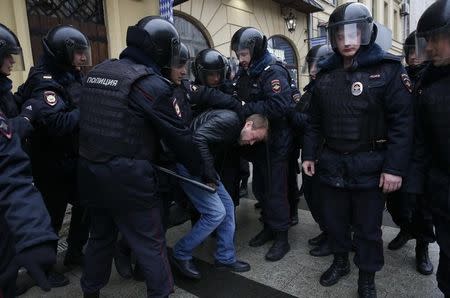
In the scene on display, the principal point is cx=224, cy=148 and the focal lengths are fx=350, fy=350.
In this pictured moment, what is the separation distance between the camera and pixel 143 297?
8.16 ft

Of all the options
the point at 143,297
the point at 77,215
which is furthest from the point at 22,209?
the point at 77,215

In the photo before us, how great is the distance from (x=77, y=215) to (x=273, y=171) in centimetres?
168

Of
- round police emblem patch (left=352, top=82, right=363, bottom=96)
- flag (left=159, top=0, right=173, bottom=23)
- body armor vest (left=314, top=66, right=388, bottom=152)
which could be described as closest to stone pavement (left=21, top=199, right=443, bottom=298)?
body armor vest (left=314, top=66, right=388, bottom=152)

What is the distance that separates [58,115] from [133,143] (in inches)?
33.6

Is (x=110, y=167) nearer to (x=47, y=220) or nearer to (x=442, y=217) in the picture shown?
(x=47, y=220)

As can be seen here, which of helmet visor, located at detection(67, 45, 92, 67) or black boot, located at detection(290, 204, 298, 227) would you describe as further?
black boot, located at detection(290, 204, 298, 227)

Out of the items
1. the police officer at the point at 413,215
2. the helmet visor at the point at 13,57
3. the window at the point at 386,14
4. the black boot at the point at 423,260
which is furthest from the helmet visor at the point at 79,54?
the window at the point at 386,14

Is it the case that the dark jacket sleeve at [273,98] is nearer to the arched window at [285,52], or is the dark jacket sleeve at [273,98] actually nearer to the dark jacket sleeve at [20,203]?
the dark jacket sleeve at [20,203]

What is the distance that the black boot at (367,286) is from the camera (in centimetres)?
232

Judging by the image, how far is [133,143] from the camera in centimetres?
185

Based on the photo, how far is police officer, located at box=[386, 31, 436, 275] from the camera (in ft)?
7.09

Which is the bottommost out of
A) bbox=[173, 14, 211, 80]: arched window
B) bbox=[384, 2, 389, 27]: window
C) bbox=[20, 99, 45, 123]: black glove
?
bbox=[20, 99, 45, 123]: black glove

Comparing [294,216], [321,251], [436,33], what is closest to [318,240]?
[321,251]

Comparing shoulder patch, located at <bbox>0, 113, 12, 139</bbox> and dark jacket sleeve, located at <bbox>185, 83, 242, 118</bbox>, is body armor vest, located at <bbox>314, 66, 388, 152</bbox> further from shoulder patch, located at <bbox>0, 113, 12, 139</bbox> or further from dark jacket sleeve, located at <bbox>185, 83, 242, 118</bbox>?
→ shoulder patch, located at <bbox>0, 113, 12, 139</bbox>
